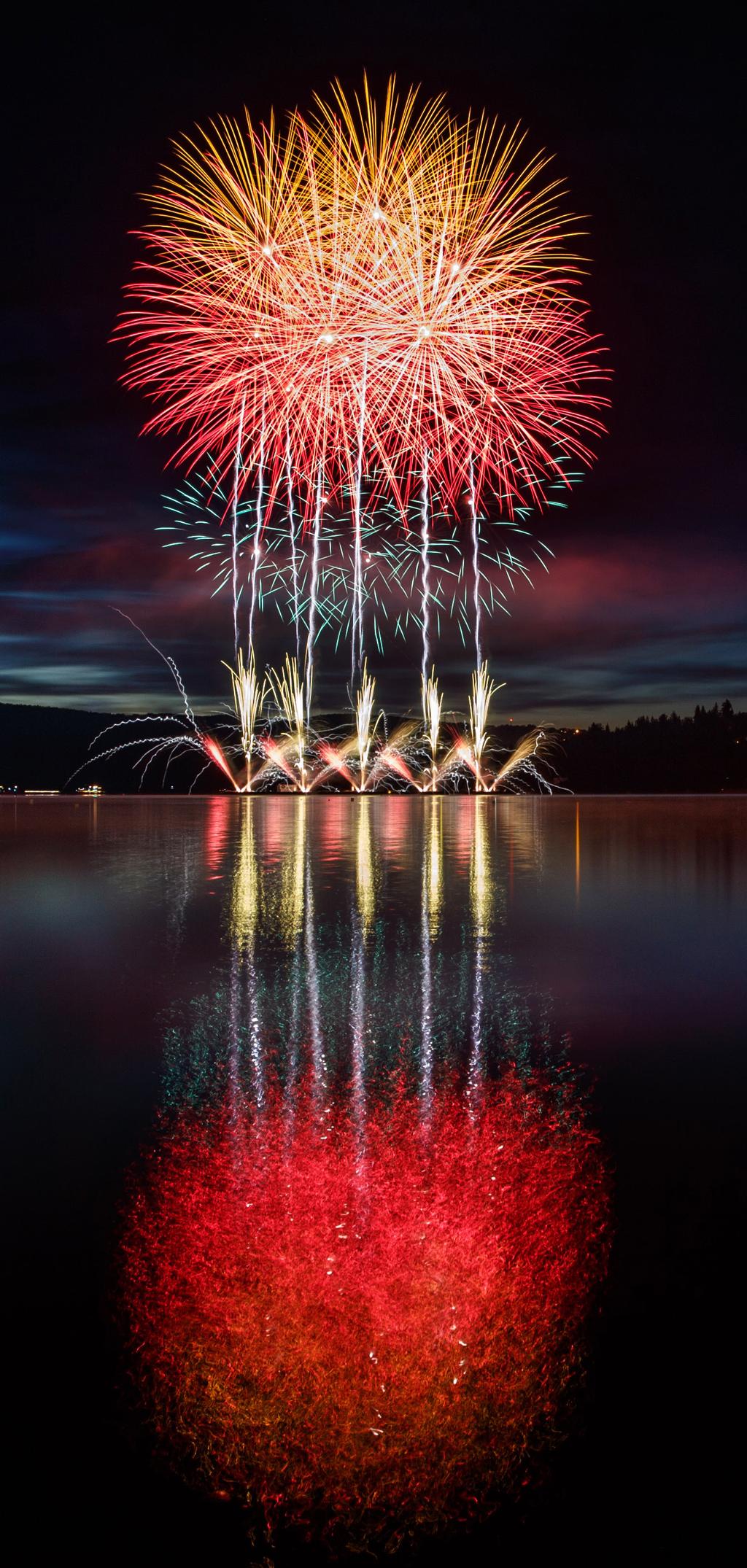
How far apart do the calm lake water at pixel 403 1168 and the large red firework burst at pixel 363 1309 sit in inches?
0.6

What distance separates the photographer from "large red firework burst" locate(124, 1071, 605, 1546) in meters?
2.22

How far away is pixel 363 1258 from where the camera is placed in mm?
3057

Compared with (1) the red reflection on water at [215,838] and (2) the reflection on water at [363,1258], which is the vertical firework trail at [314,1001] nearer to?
(2) the reflection on water at [363,1258]

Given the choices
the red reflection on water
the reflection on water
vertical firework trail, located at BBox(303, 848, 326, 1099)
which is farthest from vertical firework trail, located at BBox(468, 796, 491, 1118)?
the red reflection on water

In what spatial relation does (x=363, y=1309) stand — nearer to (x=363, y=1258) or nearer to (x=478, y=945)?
(x=363, y=1258)

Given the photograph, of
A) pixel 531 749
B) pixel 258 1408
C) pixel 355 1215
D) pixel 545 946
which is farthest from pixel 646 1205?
pixel 531 749

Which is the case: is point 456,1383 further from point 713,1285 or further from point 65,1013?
point 65,1013

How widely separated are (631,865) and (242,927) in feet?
32.4

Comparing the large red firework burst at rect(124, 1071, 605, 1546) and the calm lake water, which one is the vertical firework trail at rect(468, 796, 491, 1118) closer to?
the calm lake water

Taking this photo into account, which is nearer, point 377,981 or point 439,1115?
point 439,1115

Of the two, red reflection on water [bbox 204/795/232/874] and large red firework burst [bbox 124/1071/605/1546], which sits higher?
red reflection on water [bbox 204/795/232/874]

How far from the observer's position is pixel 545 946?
9195 millimetres

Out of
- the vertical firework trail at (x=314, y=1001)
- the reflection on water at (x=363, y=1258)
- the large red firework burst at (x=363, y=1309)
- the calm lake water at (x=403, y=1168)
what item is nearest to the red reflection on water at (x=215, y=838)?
the vertical firework trail at (x=314, y=1001)

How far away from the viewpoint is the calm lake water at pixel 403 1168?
2.19m
